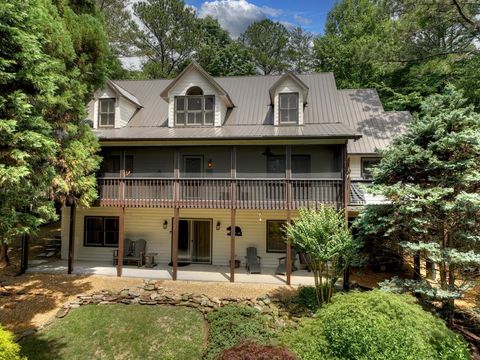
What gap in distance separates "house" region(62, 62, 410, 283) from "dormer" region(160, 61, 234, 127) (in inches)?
2.0

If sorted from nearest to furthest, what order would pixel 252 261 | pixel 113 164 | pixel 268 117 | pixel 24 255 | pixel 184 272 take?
pixel 24 255 → pixel 184 272 → pixel 252 261 → pixel 268 117 → pixel 113 164

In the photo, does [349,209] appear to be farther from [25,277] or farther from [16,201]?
[25,277]

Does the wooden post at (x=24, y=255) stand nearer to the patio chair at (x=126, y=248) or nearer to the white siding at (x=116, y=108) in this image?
the patio chair at (x=126, y=248)

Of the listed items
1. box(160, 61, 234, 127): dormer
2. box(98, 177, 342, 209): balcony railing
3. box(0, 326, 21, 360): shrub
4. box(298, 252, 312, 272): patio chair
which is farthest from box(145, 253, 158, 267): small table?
box(0, 326, 21, 360): shrub

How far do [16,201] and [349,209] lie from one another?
11.4 metres

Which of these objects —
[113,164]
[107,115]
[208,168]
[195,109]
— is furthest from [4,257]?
[195,109]

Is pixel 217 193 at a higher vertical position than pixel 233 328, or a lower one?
higher

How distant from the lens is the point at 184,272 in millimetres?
13883

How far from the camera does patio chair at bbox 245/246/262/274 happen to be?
1394 centimetres

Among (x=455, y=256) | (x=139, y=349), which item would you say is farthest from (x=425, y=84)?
(x=139, y=349)

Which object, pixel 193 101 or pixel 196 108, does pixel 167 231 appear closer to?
pixel 196 108

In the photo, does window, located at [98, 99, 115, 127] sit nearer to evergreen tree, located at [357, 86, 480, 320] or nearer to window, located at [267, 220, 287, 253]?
window, located at [267, 220, 287, 253]

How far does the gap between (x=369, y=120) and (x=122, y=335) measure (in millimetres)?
17154

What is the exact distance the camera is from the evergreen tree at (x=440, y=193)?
833 centimetres
